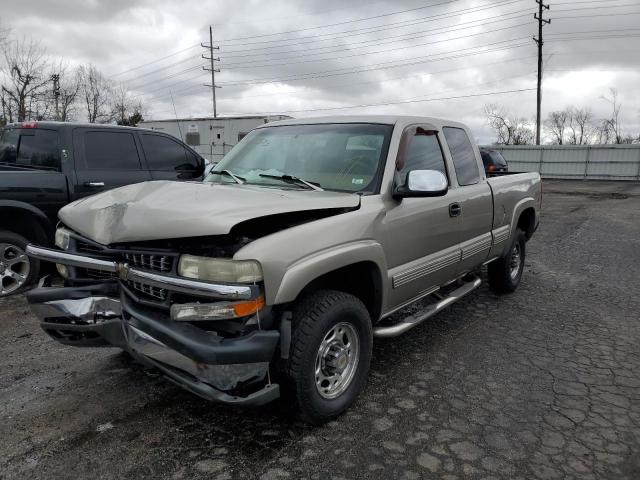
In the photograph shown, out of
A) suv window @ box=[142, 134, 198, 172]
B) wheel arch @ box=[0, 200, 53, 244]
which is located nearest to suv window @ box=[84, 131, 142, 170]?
suv window @ box=[142, 134, 198, 172]

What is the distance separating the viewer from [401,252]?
11.3 ft

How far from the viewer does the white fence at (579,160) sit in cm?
2809

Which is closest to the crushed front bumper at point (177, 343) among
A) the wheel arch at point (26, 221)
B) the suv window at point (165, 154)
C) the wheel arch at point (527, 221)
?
the wheel arch at point (26, 221)

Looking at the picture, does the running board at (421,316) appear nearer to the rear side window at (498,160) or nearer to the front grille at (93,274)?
the front grille at (93,274)

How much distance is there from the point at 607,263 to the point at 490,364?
4.77 m

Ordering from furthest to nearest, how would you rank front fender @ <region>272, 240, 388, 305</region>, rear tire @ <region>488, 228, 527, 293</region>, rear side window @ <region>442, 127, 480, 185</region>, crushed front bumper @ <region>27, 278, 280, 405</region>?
rear tire @ <region>488, 228, 527, 293</region> < rear side window @ <region>442, 127, 480, 185</region> < front fender @ <region>272, 240, 388, 305</region> < crushed front bumper @ <region>27, 278, 280, 405</region>

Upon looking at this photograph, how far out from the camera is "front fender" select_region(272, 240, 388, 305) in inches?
99.3

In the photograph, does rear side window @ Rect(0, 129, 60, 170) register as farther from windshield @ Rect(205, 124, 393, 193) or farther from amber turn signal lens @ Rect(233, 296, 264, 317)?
amber turn signal lens @ Rect(233, 296, 264, 317)

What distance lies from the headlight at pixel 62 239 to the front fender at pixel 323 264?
1439 mm

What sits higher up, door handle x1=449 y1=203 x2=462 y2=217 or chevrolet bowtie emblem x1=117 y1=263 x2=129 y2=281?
door handle x1=449 y1=203 x2=462 y2=217

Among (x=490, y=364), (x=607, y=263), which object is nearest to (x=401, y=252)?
(x=490, y=364)

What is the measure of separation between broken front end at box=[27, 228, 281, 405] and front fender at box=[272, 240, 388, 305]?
0.43 ft

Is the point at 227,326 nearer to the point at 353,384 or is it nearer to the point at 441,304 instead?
the point at 353,384

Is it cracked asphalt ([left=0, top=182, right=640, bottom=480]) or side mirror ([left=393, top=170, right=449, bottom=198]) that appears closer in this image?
cracked asphalt ([left=0, top=182, right=640, bottom=480])
